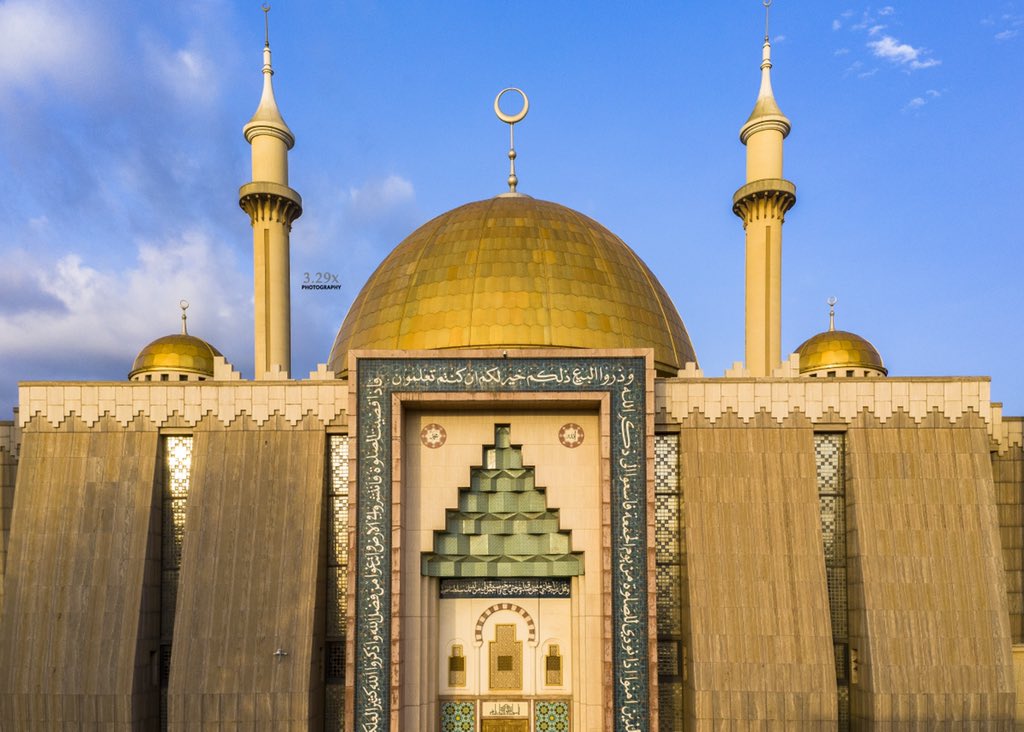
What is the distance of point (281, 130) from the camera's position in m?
17.8

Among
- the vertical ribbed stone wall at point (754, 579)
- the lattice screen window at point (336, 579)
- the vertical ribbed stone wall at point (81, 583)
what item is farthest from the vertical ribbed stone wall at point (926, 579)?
the vertical ribbed stone wall at point (81, 583)

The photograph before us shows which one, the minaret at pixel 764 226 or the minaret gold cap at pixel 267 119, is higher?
the minaret gold cap at pixel 267 119

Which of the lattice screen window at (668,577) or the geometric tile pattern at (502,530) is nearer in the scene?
the geometric tile pattern at (502,530)

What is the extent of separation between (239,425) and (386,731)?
5.34 m

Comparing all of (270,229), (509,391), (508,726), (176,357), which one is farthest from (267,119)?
(508,726)

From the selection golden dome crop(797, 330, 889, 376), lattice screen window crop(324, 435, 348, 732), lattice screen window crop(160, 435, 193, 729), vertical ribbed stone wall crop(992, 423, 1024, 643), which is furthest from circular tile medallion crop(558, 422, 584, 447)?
golden dome crop(797, 330, 889, 376)

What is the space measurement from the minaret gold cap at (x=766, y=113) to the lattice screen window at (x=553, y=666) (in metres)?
13.3

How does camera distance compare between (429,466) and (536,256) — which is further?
(536,256)

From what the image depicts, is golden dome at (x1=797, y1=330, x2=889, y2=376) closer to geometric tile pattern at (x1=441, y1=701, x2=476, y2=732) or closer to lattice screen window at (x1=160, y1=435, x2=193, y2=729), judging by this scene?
geometric tile pattern at (x1=441, y1=701, x2=476, y2=732)

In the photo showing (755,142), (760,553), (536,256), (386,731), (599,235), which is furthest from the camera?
(755,142)

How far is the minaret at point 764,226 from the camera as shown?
16.3m

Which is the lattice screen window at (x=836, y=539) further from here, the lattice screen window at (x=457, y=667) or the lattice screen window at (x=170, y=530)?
the lattice screen window at (x=170, y=530)

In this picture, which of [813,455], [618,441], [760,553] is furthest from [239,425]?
[813,455]

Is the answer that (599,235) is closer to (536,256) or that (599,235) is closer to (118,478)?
(536,256)
